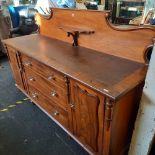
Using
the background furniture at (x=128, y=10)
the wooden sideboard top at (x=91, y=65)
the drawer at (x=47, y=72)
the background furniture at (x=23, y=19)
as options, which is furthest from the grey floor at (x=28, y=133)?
the background furniture at (x=23, y=19)

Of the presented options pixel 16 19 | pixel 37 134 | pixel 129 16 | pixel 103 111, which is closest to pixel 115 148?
pixel 103 111

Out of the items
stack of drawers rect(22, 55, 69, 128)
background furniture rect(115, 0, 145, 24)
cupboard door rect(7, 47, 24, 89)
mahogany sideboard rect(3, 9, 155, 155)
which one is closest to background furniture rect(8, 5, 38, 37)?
cupboard door rect(7, 47, 24, 89)

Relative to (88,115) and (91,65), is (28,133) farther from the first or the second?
(91,65)

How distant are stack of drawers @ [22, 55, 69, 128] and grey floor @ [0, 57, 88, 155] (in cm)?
16

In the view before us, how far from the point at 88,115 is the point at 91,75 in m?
0.26

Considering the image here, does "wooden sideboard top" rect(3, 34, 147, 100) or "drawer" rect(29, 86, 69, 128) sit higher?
"wooden sideboard top" rect(3, 34, 147, 100)

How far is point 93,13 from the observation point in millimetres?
1273

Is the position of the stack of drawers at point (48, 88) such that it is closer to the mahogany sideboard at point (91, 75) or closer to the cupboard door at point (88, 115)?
the mahogany sideboard at point (91, 75)

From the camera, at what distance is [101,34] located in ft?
4.14

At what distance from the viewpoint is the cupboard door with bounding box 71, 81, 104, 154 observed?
935 millimetres

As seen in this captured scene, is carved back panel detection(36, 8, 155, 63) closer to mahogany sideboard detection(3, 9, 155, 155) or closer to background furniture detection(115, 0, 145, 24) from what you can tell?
mahogany sideboard detection(3, 9, 155, 155)

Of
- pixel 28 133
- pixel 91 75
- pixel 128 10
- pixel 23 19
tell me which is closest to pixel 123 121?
pixel 91 75

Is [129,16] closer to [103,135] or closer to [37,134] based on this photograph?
[103,135]

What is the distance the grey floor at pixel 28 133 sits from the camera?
1.39 meters
